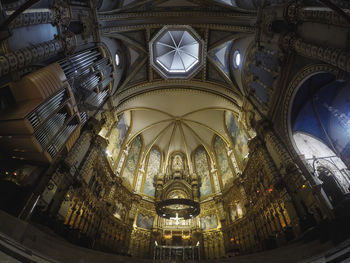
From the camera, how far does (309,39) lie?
7164 mm

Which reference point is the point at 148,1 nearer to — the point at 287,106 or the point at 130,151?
the point at 287,106

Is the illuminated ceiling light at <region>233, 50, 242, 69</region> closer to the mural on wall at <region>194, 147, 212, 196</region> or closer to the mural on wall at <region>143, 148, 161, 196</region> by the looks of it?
the mural on wall at <region>194, 147, 212, 196</region>

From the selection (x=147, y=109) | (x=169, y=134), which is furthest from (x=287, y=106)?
(x=169, y=134)

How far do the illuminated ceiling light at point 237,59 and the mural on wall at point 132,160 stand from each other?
13.2m

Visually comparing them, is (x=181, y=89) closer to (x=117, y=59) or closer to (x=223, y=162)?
(x=117, y=59)

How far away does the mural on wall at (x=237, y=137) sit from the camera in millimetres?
15570

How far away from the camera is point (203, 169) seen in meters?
21.1

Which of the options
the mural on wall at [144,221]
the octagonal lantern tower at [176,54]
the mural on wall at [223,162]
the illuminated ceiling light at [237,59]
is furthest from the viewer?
the mural on wall at [223,162]

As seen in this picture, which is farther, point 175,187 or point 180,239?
point 175,187

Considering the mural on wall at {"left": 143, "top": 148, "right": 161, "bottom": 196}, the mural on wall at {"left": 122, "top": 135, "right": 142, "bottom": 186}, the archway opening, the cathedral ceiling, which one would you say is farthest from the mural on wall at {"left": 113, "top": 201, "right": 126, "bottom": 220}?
the archway opening

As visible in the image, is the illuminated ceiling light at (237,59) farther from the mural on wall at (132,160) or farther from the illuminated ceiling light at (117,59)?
the mural on wall at (132,160)

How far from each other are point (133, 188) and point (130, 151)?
13.3 ft

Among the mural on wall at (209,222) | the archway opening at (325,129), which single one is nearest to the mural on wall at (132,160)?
the mural on wall at (209,222)

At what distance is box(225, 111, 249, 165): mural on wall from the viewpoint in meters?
15.6
